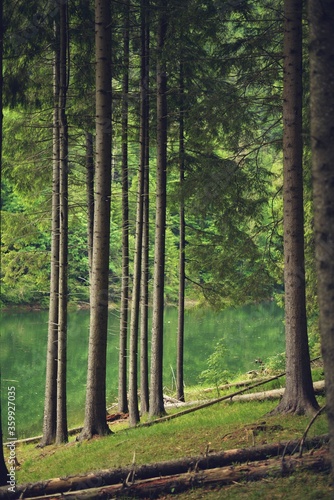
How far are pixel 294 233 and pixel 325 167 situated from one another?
483 cm

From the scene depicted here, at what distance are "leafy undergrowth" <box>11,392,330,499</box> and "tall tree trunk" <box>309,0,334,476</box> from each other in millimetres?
2342

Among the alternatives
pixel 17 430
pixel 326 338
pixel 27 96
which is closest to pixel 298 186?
pixel 326 338

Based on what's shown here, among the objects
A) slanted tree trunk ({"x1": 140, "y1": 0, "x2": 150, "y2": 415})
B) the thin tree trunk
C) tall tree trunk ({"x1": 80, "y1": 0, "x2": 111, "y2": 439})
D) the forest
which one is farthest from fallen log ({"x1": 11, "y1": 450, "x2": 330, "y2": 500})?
slanted tree trunk ({"x1": 140, "y1": 0, "x2": 150, "y2": 415})

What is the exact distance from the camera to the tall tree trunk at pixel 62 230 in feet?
40.2

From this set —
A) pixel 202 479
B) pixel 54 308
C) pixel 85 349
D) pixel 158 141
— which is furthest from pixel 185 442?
pixel 85 349

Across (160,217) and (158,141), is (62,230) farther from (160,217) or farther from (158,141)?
(158,141)

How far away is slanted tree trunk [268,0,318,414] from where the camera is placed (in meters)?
9.48

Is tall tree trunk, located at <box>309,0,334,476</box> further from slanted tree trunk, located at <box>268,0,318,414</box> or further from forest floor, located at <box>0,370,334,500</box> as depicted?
slanted tree trunk, located at <box>268,0,318,414</box>

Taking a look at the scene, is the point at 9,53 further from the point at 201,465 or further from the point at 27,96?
the point at 201,465

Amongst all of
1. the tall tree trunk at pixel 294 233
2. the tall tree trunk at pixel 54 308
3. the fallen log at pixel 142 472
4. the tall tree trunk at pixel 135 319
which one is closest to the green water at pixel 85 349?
the tall tree trunk at pixel 135 319

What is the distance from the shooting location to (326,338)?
4762 mm

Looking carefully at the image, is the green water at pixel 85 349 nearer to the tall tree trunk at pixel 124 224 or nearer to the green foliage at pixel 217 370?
the tall tree trunk at pixel 124 224

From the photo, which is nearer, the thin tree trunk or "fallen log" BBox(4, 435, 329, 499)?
"fallen log" BBox(4, 435, 329, 499)

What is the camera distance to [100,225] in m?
10.7
